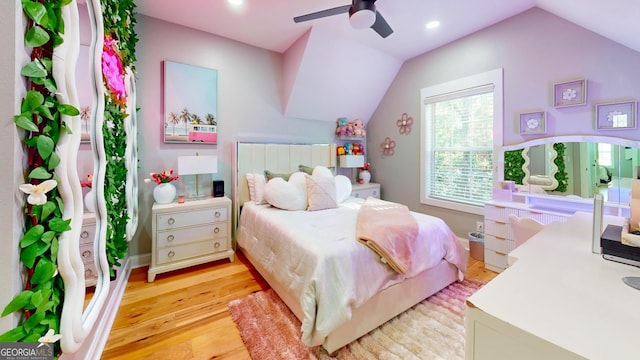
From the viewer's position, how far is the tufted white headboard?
294 centimetres

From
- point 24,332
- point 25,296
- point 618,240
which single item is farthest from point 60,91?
point 618,240

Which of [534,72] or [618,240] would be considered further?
[534,72]

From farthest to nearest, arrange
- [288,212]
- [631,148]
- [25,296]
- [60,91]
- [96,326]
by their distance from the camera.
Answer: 1. [288,212]
2. [631,148]
3. [96,326]
4. [60,91]
5. [25,296]

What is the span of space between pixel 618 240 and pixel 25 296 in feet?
6.80

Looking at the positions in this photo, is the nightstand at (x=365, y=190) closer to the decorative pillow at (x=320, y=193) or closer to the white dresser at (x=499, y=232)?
the decorative pillow at (x=320, y=193)

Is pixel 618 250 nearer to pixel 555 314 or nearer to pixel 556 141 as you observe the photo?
pixel 555 314

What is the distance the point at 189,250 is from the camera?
8.14 feet

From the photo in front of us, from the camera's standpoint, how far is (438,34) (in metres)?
2.90

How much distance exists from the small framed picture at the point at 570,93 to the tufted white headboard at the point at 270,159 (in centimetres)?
259

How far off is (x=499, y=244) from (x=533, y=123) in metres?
1.34

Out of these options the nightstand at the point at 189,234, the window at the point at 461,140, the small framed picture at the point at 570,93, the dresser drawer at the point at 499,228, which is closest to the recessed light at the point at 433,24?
the window at the point at 461,140

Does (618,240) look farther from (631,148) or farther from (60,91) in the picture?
(60,91)

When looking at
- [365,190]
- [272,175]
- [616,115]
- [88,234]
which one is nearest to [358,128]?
[365,190]

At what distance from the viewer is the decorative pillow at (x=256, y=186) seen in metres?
2.81
